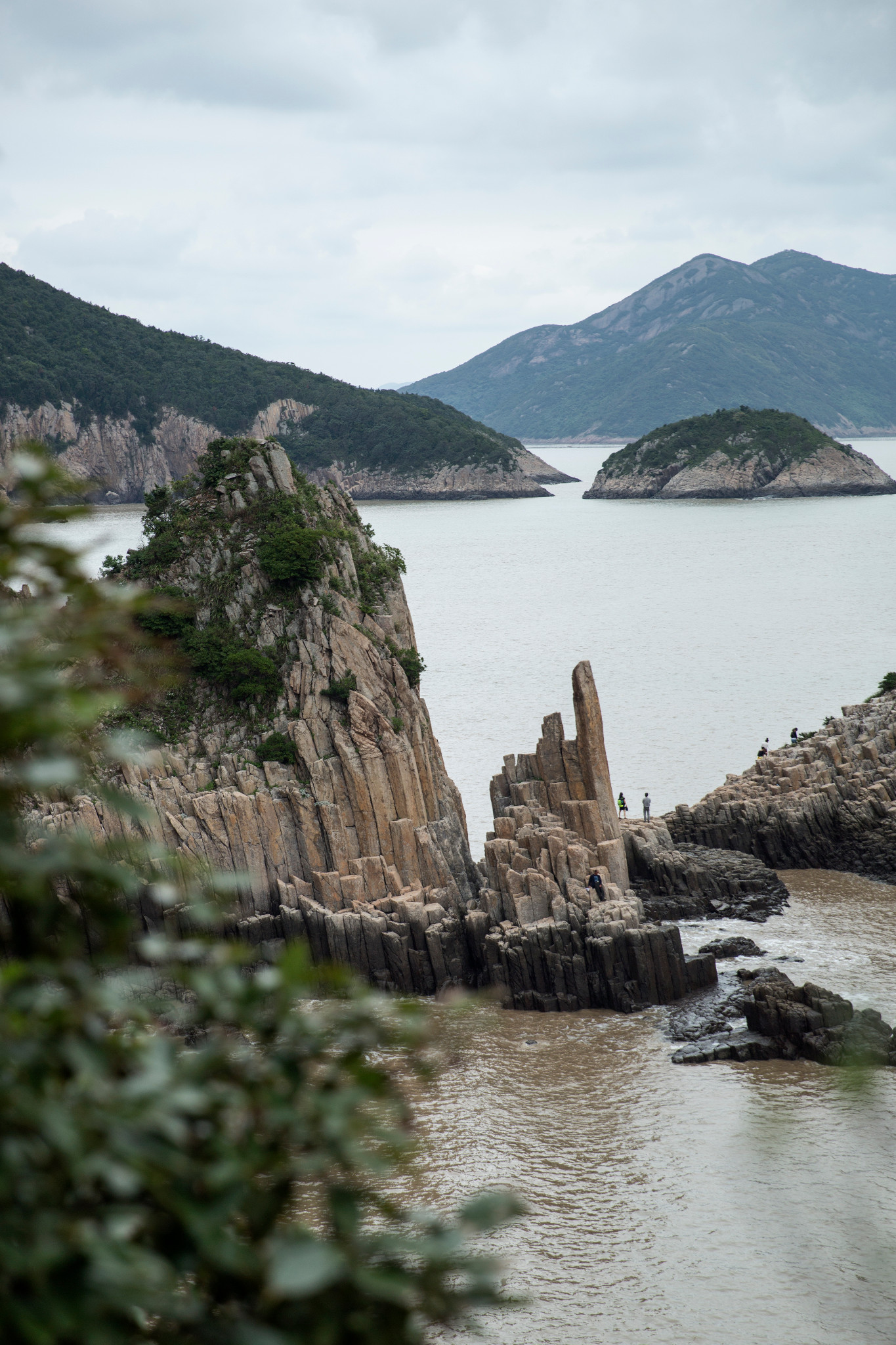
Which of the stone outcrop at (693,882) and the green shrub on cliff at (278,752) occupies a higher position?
the green shrub on cliff at (278,752)

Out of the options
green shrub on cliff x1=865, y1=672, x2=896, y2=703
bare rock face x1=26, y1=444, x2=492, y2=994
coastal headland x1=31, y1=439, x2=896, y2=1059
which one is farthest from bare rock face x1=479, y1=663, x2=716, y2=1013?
green shrub on cliff x1=865, y1=672, x2=896, y2=703

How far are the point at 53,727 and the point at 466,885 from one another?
76.0 feet

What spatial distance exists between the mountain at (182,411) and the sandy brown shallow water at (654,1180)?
111m

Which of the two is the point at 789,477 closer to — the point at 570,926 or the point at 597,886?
the point at 597,886

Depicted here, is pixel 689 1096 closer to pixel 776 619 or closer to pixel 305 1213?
pixel 305 1213

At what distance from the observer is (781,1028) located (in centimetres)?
1862

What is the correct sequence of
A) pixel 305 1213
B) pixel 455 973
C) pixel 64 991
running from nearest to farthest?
pixel 64 991, pixel 305 1213, pixel 455 973

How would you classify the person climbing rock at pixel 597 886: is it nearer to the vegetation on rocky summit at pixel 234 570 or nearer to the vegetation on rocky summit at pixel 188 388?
the vegetation on rocky summit at pixel 234 570

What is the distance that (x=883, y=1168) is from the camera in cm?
1459

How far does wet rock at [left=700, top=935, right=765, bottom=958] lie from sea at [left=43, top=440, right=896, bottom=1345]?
34 centimetres

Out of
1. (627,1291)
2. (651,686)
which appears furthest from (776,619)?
(627,1291)

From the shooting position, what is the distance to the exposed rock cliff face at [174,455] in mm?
136000

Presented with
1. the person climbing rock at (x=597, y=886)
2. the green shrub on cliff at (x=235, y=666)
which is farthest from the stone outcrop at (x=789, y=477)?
the person climbing rock at (x=597, y=886)

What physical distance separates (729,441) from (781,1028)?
15459cm
